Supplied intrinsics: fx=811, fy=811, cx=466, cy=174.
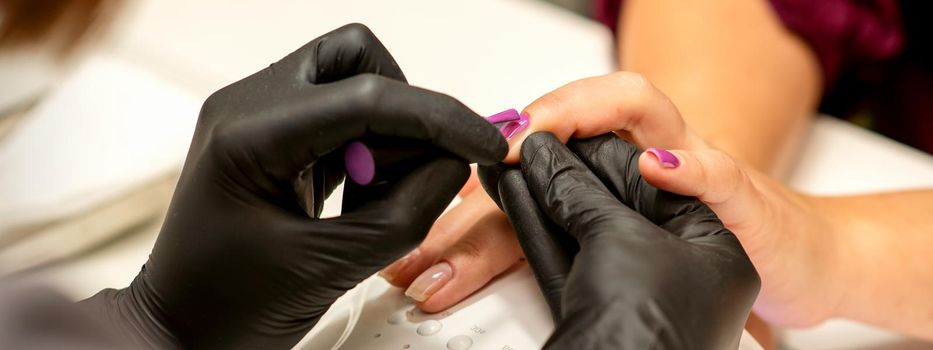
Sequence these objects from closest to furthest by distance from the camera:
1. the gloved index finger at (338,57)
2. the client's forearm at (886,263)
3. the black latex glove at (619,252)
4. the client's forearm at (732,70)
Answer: the black latex glove at (619,252) < the gloved index finger at (338,57) < the client's forearm at (886,263) < the client's forearm at (732,70)

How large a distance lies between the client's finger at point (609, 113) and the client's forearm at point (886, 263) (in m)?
0.19

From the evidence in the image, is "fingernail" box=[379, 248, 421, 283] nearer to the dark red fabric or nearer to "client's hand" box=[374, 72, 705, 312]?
"client's hand" box=[374, 72, 705, 312]

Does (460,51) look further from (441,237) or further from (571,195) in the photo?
(571,195)

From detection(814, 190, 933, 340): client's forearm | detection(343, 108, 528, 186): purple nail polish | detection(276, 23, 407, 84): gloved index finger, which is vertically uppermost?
detection(276, 23, 407, 84): gloved index finger

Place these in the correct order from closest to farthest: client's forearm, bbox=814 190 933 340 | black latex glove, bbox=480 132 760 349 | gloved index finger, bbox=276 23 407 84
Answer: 1. black latex glove, bbox=480 132 760 349
2. gloved index finger, bbox=276 23 407 84
3. client's forearm, bbox=814 190 933 340

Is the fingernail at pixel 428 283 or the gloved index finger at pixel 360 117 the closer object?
the gloved index finger at pixel 360 117

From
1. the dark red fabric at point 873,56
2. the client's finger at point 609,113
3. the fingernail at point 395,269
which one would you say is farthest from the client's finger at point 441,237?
the dark red fabric at point 873,56

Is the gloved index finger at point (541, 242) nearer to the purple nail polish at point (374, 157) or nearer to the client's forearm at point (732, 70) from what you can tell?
the purple nail polish at point (374, 157)

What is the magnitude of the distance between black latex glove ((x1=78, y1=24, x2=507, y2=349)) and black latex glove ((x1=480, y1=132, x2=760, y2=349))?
Result: 6 cm

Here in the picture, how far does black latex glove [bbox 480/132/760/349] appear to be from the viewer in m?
0.42

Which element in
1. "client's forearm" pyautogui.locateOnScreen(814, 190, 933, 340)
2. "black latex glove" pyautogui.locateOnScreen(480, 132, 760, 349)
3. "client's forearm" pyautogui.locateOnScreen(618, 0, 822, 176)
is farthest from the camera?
"client's forearm" pyautogui.locateOnScreen(618, 0, 822, 176)

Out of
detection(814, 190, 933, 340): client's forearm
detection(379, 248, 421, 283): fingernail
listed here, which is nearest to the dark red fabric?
detection(814, 190, 933, 340): client's forearm

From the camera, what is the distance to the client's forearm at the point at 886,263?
73 cm

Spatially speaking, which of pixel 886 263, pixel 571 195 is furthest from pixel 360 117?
pixel 886 263
